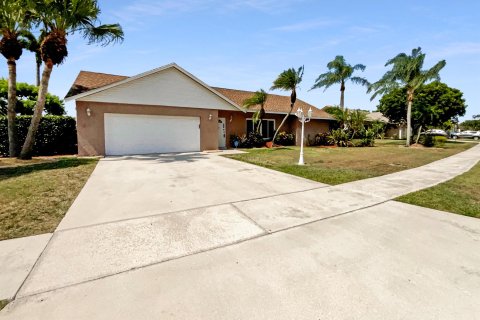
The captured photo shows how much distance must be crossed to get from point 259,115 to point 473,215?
44.7ft

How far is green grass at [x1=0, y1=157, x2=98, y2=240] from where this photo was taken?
3992mm

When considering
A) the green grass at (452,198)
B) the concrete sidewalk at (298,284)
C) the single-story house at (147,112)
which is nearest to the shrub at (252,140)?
the single-story house at (147,112)

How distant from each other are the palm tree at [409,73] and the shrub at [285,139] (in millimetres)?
10009

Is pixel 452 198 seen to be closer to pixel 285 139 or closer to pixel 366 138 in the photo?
pixel 285 139

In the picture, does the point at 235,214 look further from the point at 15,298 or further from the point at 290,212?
the point at 15,298

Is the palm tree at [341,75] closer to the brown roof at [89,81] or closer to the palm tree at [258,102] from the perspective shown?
the palm tree at [258,102]

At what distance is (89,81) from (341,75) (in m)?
24.6

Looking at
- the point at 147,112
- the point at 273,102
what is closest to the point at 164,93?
the point at 147,112

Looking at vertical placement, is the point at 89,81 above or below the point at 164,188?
above

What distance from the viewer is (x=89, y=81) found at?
1467cm

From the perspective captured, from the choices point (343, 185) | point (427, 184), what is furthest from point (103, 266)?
point (427, 184)

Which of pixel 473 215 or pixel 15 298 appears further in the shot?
pixel 473 215

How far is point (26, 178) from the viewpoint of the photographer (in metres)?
7.11

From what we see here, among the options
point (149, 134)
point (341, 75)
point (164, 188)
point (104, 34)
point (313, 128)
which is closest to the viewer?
point (164, 188)
